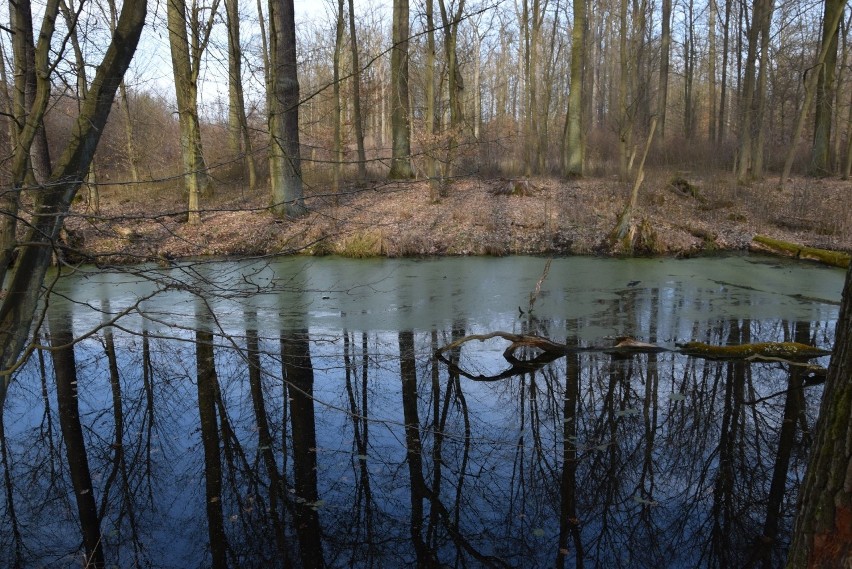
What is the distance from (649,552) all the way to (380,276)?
9281 mm

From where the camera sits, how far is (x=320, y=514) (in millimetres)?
4711

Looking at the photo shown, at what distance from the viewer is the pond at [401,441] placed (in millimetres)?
4322

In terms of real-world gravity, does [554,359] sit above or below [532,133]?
below

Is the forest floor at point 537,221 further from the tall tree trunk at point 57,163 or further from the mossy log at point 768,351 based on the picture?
the tall tree trunk at point 57,163

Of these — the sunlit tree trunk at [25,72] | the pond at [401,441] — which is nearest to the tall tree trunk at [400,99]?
the pond at [401,441]

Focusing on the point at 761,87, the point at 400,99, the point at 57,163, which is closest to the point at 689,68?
the point at 761,87

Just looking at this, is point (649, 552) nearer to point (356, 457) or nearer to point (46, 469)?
point (356, 457)

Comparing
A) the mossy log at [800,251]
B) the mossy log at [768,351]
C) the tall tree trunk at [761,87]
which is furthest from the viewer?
the tall tree trunk at [761,87]

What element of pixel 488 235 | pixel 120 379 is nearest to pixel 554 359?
pixel 120 379

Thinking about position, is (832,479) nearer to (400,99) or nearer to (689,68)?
(400,99)

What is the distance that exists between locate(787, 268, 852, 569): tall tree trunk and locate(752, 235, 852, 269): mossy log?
12.2m

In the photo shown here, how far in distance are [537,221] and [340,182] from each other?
592 cm

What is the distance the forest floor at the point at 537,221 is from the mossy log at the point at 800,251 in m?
0.74

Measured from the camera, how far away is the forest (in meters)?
3.12
